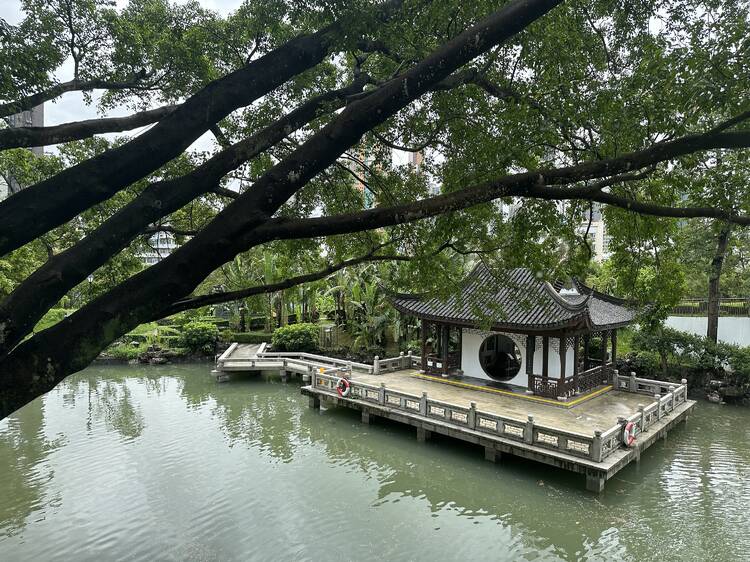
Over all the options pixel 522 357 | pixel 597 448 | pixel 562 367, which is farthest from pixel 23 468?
pixel 562 367

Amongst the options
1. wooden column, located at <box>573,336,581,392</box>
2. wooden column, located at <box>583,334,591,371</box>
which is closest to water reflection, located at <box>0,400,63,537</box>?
wooden column, located at <box>573,336,581,392</box>

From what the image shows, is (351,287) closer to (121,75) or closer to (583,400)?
(583,400)

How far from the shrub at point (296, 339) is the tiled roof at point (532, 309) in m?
7.21

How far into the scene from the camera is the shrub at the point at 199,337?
21688mm

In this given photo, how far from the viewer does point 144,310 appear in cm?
307

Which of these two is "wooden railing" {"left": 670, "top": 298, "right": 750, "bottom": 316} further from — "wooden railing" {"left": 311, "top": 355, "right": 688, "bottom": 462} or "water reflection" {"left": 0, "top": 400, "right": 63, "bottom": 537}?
"water reflection" {"left": 0, "top": 400, "right": 63, "bottom": 537}

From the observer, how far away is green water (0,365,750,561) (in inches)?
264

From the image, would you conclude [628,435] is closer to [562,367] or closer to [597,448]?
[597,448]

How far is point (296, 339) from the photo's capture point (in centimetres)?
2061

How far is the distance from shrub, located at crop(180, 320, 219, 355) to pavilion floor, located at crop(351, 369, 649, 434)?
11.2 metres

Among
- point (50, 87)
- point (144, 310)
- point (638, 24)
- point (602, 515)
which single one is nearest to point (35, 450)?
point (50, 87)

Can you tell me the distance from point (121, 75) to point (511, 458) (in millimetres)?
9833

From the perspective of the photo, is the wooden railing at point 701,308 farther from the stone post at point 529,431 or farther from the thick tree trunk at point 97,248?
the thick tree trunk at point 97,248

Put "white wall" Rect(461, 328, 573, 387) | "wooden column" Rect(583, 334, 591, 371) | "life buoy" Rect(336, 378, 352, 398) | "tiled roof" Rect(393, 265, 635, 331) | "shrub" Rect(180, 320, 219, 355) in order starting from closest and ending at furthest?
"tiled roof" Rect(393, 265, 635, 331) → "white wall" Rect(461, 328, 573, 387) → "life buoy" Rect(336, 378, 352, 398) → "wooden column" Rect(583, 334, 591, 371) → "shrub" Rect(180, 320, 219, 355)
